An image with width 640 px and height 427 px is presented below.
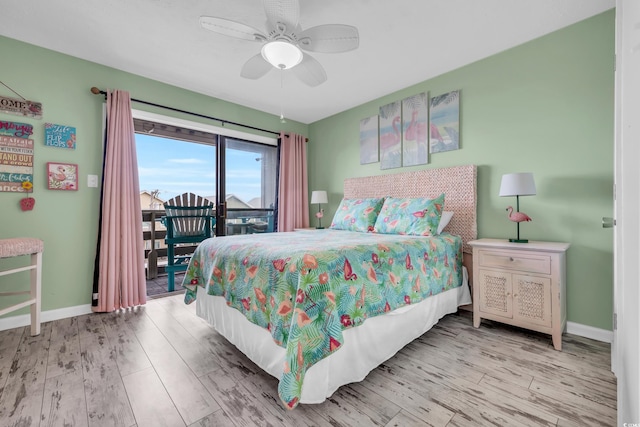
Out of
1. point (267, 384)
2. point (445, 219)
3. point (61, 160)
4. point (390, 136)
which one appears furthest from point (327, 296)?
point (61, 160)

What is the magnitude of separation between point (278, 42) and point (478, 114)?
211 centimetres

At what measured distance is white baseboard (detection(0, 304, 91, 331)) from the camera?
7.63ft

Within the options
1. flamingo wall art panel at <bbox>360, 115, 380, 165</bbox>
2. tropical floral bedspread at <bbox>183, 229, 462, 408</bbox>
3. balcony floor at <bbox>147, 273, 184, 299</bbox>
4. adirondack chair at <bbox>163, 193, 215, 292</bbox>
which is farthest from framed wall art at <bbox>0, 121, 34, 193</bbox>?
flamingo wall art panel at <bbox>360, 115, 380, 165</bbox>

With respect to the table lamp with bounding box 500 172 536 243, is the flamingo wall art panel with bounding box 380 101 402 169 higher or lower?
higher

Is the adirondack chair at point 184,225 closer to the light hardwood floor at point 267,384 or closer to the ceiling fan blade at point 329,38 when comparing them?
the light hardwood floor at point 267,384

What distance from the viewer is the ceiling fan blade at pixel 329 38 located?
1789 mm

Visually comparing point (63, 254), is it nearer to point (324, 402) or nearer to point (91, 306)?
point (91, 306)

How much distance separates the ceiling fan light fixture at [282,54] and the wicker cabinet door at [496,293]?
226cm

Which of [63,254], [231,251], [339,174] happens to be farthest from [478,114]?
[63,254]

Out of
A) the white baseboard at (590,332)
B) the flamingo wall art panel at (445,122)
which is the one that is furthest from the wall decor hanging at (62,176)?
the white baseboard at (590,332)

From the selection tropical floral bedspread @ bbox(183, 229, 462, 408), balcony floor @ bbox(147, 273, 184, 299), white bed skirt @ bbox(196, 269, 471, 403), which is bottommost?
balcony floor @ bbox(147, 273, 184, 299)

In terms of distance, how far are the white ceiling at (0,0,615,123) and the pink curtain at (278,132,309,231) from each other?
1259mm

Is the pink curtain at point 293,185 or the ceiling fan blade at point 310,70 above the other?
the ceiling fan blade at point 310,70

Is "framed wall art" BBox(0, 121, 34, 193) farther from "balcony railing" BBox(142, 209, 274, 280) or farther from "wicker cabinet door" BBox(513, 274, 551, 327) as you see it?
"wicker cabinet door" BBox(513, 274, 551, 327)
